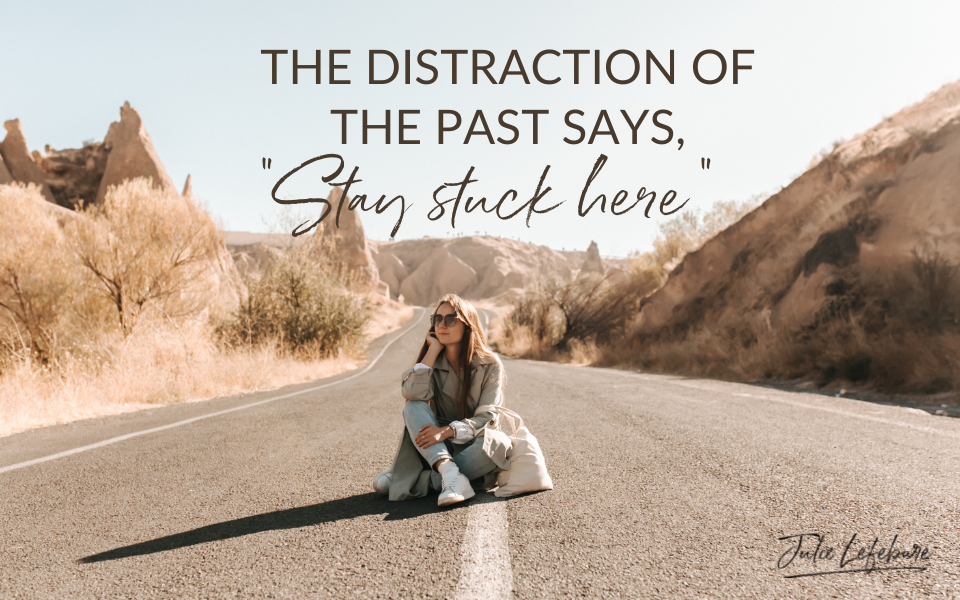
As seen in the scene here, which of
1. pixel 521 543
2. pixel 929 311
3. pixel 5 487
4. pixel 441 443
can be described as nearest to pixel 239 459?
pixel 5 487

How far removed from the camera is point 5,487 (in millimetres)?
→ 4145

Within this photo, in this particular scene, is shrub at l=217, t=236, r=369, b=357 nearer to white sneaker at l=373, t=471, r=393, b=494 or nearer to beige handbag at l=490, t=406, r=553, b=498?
white sneaker at l=373, t=471, r=393, b=494

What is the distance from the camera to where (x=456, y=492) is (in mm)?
3547

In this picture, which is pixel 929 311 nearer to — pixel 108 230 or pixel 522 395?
pixel 522 395

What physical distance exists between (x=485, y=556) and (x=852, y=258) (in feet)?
45.5

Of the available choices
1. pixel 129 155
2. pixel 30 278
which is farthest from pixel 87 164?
pixel 30 278

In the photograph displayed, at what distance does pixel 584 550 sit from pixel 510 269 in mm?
110695

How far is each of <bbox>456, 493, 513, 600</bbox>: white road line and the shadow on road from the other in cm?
37

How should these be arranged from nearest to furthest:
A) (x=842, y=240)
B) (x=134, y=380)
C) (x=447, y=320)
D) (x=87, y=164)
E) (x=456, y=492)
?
(x=456, y=492) < (x=447, y=320) < (x=134, y=380) < (x=842, y=240) < (x=87, y=164)

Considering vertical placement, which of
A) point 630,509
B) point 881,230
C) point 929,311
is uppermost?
point 881,230

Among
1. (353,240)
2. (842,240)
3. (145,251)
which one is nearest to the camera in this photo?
(842,240)
